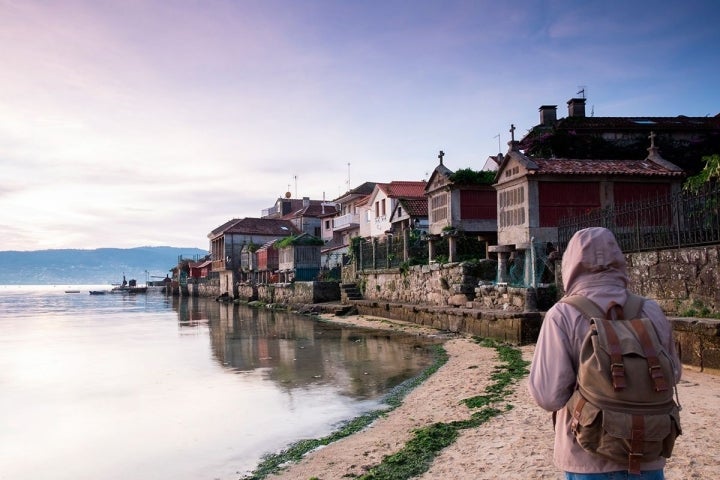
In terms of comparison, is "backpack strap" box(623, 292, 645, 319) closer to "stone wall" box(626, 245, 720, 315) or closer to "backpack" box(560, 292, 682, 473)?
"backpack" box(560, 292, 682, 473)

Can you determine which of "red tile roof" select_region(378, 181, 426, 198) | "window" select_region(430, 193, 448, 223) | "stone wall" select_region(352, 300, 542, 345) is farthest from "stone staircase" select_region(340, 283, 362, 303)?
"red tile roof" select_region(378, 181, 426, 198)

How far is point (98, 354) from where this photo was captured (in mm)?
19453

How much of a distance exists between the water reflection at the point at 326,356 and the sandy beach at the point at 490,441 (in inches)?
87.3

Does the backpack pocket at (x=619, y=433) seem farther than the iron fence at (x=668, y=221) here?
No

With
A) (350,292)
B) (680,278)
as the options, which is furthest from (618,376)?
(350,292)

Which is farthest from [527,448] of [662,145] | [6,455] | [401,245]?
[662,145]

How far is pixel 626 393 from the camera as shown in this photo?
101 inches

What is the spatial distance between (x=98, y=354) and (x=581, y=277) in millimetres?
19443

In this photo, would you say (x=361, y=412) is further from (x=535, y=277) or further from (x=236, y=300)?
(x=236, y=300)

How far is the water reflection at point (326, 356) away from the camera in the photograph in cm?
1293

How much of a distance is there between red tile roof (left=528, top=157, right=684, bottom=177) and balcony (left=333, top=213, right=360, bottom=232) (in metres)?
32.6

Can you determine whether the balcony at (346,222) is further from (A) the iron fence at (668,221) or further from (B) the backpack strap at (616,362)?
(B) the backpack strap at (616,362)

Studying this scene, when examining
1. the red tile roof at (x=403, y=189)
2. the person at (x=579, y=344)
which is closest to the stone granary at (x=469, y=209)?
the red tile roof at (x=403, y=189)

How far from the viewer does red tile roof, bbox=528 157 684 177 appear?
18656 millimetres
